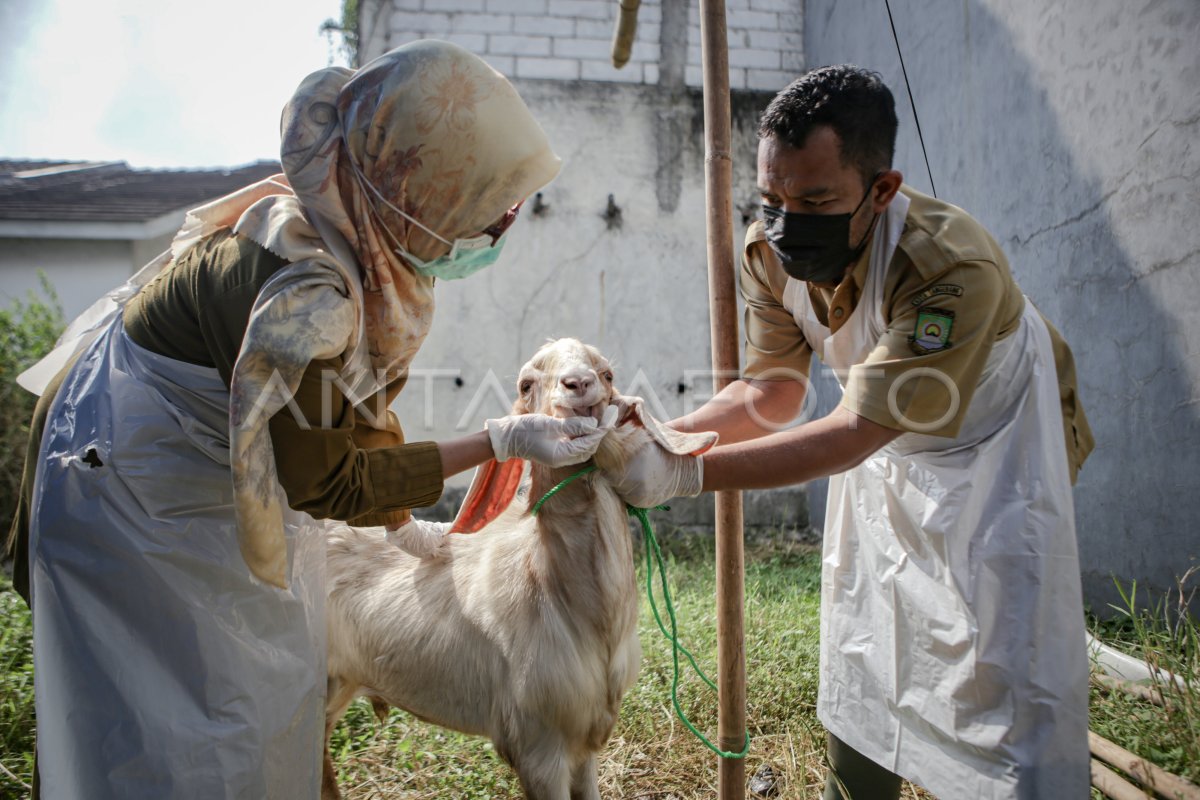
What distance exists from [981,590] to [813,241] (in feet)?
3.50

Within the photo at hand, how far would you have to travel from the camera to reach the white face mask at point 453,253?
6.18ft

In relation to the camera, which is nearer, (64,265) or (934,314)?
(934,314)

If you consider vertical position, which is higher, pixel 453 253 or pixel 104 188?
pixel 104 188

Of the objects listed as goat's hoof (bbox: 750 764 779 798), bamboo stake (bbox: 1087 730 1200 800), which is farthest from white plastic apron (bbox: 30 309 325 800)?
bamboo stake (bbox: 1087 730 1200 800)

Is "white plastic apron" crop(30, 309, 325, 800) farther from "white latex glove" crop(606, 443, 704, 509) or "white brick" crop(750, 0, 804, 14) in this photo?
"white brick" crop(750, 0, 804, 14)

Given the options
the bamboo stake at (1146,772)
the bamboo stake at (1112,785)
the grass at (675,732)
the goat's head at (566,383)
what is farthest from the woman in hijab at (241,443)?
the bamboo stake at (1112,785)

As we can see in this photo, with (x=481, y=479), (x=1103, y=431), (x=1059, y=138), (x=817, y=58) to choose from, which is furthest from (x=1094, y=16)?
(x=817, y=58)

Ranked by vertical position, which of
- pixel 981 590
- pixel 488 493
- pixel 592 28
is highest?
pixel 592 28

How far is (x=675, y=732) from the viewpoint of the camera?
3562 millimetres

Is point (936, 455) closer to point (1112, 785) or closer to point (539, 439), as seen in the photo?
point (539, 439)

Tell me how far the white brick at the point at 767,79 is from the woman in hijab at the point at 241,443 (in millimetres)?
7324

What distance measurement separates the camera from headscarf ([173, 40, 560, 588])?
165cm

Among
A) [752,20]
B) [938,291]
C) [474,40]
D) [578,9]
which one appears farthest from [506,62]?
[938,291]

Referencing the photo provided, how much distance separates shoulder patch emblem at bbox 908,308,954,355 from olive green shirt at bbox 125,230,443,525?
4.11 ft
